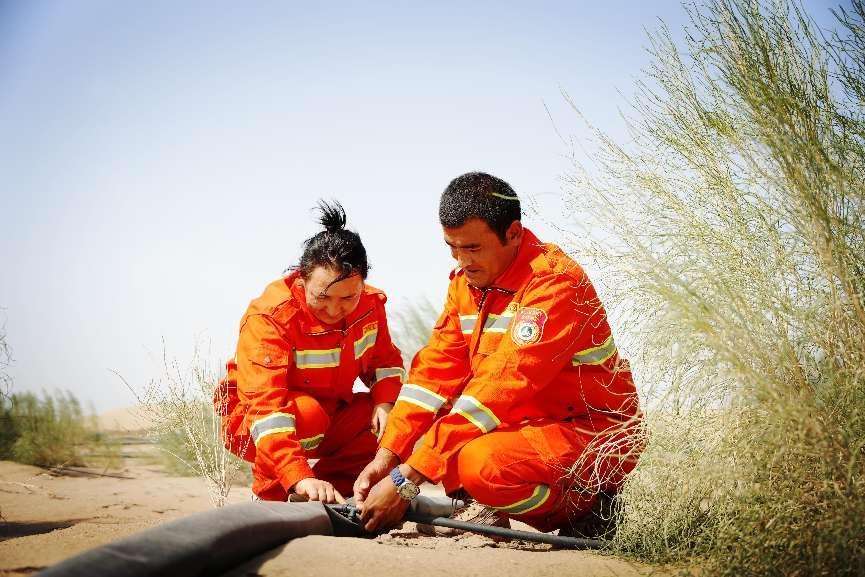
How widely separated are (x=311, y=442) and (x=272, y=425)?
2.06 feet

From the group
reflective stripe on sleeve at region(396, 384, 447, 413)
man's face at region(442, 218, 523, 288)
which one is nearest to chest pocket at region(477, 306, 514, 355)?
man's face at region(442, 218, 523, 288)

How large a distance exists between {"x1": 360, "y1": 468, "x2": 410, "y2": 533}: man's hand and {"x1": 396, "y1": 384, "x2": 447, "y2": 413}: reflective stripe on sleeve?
561 millimetres

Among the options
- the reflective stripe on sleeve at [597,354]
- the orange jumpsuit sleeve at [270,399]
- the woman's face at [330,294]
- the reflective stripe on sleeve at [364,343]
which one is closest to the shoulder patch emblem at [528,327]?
the reflective stripe on sleeve at [597,354]

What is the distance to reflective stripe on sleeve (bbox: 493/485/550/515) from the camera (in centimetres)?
353

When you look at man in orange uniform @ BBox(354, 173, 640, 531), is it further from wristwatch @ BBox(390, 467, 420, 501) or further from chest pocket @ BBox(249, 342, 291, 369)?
chest pocket @ BBox(249, 342, 291, 369)

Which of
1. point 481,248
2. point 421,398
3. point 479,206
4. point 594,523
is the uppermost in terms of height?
point 479,206

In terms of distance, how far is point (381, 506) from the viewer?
327cm

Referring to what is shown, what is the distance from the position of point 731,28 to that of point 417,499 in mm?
2612

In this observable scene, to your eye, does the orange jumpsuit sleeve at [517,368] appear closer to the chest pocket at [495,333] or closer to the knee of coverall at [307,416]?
the chest pocket at [495,333]

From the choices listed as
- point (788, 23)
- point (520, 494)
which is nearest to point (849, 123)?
point (788, 23)

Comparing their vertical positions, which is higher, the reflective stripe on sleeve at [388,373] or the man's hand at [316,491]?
the reflective stripe on sleeve at [388,373]

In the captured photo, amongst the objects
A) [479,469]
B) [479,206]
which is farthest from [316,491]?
[479,206]

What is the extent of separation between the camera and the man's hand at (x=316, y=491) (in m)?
3.41

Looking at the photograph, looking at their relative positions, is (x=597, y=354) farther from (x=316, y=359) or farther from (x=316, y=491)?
(x=316, y=359)
